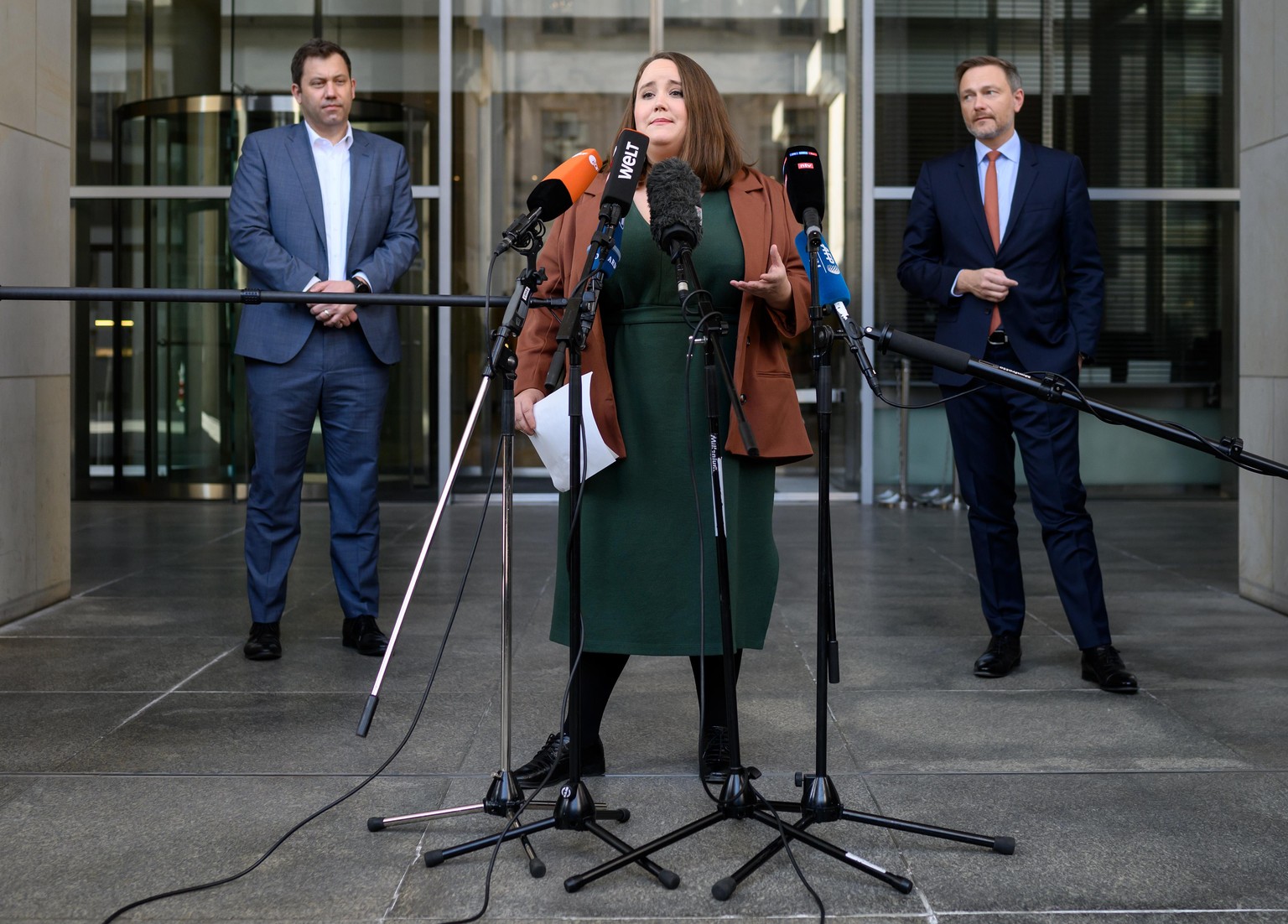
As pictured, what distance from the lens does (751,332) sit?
10.3 ft

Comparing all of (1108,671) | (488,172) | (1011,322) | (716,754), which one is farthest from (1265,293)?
(488,172)

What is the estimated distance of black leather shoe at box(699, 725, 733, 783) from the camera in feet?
10.5

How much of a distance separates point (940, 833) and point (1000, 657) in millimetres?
1698

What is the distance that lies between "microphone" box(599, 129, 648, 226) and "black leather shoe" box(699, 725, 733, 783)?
51.6 inches

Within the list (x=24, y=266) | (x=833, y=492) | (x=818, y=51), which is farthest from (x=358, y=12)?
(x=24, y=266)

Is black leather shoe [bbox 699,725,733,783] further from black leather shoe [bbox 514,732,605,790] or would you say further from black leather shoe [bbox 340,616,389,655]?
black leather shoe [bbox 340,616,389,655]

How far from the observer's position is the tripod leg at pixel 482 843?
105 inches

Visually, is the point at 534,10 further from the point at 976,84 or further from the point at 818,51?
the point at 976,84

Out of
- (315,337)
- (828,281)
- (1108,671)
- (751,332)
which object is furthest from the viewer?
(315,337)

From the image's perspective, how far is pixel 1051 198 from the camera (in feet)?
14.3

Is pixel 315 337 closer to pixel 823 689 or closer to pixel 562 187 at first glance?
pixel 562 187

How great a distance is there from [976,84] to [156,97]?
25.8 ft

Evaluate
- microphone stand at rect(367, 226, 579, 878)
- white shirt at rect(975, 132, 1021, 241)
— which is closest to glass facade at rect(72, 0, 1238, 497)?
white shirt at rect(975, 132, 1021, 241)

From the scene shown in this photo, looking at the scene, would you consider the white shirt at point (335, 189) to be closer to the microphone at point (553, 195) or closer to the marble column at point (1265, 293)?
the microphone at point (553, 195)
